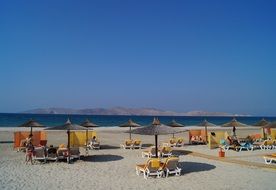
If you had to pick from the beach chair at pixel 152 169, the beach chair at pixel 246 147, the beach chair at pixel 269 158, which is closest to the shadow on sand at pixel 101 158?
the beach chair at pixel 152 169

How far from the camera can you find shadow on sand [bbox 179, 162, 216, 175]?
39.4 feet

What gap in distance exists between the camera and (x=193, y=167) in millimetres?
12703

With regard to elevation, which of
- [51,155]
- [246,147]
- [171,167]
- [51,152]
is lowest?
[246,147]

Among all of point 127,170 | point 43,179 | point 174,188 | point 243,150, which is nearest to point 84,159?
point 127,170

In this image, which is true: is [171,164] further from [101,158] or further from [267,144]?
[267,144]

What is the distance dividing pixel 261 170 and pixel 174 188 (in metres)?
4.41

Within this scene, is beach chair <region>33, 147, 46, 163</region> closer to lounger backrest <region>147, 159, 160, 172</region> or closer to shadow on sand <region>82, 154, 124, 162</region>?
shadow on sand <region>82, 154, 124, 162</region>

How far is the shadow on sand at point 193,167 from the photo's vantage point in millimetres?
12023

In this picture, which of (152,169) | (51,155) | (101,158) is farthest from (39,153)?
(152,169)

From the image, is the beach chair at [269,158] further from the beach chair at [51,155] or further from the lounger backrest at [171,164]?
the beach chair at [51,155]

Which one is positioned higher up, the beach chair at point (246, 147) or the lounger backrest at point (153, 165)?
the lounger backrest at point (153, 165)

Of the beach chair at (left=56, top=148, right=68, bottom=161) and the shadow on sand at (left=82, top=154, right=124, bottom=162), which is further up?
the beach chair at (left=56, top=148, right=68, bottom=161)

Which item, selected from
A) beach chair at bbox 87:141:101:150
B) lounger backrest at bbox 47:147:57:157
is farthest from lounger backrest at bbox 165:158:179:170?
beach chair at bbox 87:141:101:150

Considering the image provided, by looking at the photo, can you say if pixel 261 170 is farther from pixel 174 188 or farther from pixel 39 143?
pixel 39 143
